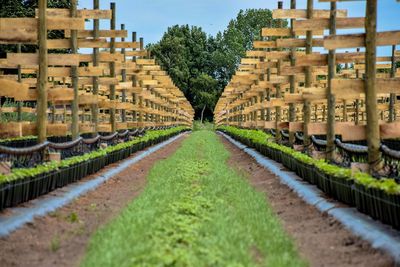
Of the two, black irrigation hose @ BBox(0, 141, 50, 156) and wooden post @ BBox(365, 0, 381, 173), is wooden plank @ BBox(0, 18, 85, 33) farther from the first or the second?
wooden post @ BBox(365, 0, 381, 173)

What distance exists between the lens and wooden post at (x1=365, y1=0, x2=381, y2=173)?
9.70 metres

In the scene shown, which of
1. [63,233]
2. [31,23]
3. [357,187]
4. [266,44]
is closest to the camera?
[63,233]

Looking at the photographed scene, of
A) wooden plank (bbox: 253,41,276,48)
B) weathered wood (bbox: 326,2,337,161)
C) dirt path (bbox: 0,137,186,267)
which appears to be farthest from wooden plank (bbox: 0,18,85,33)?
wooden plank (bbox: 253,41,276,48)

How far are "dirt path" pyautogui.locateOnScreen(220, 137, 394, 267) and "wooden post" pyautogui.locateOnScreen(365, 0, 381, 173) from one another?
1.34 meters

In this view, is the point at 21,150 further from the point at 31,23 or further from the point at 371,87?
the point at 371,87

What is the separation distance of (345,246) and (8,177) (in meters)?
4.13

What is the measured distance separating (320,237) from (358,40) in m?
3.94

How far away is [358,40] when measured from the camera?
32.7 feet

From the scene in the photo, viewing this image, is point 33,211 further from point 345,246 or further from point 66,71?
point 66,71

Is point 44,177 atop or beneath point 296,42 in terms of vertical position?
beneath

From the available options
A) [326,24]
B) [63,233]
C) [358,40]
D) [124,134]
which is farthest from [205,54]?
[63,233]

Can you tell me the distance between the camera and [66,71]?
1480 centimetres

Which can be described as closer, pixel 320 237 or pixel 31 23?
pixel 320 237

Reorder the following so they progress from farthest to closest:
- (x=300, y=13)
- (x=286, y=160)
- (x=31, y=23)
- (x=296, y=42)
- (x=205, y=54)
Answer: (x=205, y=54)
(x=300, y=13)
(x=296, y=42)
(x=286, y=160)
(x=31, y=23)
